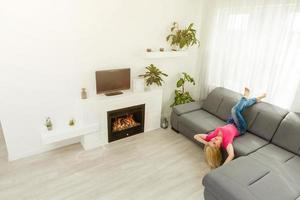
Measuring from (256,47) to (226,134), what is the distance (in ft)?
4.91

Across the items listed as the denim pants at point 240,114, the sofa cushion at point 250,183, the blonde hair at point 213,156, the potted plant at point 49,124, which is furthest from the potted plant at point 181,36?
the potted plant at point 49,124

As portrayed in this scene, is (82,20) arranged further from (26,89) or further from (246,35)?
(246,35)

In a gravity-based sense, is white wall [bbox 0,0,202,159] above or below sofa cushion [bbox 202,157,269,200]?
above

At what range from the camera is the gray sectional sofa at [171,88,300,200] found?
1941 mm

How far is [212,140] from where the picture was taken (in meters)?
2.73

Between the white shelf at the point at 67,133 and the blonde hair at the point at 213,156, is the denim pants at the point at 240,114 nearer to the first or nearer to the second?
the blonde hair at the point at 213,156

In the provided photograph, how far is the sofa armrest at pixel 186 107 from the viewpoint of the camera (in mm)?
3576

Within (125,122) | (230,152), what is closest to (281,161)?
(230,152)

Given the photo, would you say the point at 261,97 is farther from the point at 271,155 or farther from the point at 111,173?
the point at 111,173

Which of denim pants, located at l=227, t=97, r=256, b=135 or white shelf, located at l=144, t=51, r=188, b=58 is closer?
denim pants, located at l=227, t=97, r=256, b=135

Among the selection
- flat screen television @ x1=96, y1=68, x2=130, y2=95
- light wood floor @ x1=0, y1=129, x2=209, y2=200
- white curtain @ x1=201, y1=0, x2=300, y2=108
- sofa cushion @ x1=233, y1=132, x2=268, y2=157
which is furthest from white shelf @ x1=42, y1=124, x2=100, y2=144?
white curtain @ x1=201, y1=0, x2=300, y2=108

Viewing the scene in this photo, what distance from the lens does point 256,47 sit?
314cm

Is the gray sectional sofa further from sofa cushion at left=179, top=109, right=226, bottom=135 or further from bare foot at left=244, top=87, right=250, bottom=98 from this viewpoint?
bare foot at left=244, top=87, right=250, bottom=98

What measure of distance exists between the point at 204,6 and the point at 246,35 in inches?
43.9
